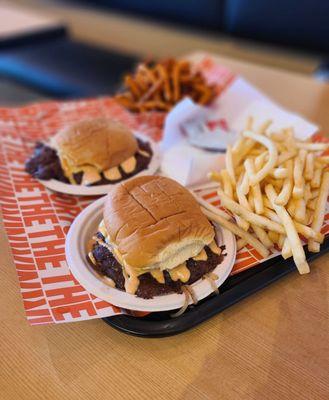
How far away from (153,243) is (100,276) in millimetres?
205

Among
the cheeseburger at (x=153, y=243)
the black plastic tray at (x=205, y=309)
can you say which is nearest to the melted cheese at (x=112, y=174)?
the cheeseburger at (x=153, y=243)

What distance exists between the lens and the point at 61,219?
1370mm

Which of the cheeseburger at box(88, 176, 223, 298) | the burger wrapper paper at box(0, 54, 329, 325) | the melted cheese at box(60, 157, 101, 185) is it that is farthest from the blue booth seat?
the cheeseburger at box(88, 176, 223, 298)

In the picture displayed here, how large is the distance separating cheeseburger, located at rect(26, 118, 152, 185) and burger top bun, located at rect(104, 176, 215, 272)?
0.33 m

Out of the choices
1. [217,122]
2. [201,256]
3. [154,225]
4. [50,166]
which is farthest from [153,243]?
[217,122]

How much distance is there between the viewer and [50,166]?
1.55 meters

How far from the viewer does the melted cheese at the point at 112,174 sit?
1531mm

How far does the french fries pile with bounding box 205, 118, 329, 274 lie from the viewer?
112cm

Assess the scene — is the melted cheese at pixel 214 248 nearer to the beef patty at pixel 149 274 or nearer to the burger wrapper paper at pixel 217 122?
the beef patty at pixel 149 274

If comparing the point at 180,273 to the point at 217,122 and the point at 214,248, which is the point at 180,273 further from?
the point at 217,122

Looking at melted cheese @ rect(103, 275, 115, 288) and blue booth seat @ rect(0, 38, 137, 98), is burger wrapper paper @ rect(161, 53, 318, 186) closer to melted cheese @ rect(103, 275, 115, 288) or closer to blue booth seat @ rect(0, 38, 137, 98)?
melted cheese @ rect(103, 275, 115, 288)

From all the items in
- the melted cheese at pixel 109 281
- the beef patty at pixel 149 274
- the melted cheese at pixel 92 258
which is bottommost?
the melted cheese at pixel 109 281

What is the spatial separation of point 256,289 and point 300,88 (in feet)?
5.67

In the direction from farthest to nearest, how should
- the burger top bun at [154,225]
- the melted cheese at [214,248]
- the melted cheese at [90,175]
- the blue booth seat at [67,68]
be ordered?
1. the blue booth seat at [67,68]
2. the melted cheese at [90,175]
3. the melted cheese at [214,248]
4. the burger top bun at [154,225]
